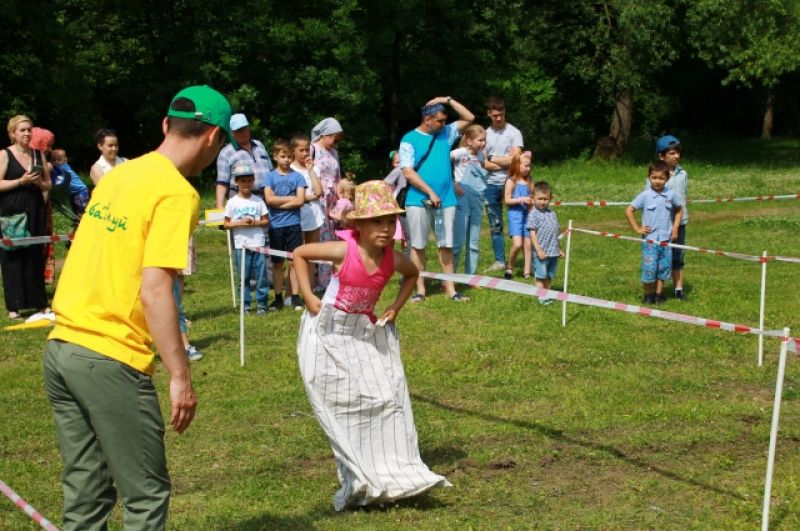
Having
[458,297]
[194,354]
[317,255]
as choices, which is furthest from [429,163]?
[317,255]

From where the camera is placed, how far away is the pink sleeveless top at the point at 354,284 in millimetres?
6328

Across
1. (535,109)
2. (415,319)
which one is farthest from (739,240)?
(535,109)

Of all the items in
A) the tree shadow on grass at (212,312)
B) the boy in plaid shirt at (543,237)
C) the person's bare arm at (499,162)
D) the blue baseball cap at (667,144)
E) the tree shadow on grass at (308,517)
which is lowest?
the tree shadow on grass at (212,312)

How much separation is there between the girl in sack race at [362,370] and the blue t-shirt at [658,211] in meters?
6.37

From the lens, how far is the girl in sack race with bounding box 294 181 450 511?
6.21 metres

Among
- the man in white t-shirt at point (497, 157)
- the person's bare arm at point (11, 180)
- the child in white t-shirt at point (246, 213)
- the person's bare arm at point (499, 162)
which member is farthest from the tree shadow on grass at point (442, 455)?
the person's bare arm at point (499, 162)

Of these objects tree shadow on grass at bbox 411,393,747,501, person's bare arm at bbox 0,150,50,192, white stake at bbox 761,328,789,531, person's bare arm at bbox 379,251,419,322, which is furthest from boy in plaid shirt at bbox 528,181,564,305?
white stake at bbox 761,328,789,531

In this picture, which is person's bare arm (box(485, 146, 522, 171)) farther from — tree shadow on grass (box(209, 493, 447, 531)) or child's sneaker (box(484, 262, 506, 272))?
tree shadow on grass (box(209, 493, 447, 531))

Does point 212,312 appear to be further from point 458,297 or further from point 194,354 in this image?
point 458,297

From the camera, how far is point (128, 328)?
167 inches

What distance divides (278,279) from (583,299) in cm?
591

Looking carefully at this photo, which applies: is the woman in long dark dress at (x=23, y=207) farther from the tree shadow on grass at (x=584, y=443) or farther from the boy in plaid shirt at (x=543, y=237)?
the boy in plaid shirt at (x=543, y=237)

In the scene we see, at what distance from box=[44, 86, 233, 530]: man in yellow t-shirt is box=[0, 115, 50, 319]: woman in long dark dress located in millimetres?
7643

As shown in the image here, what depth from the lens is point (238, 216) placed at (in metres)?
11.5
